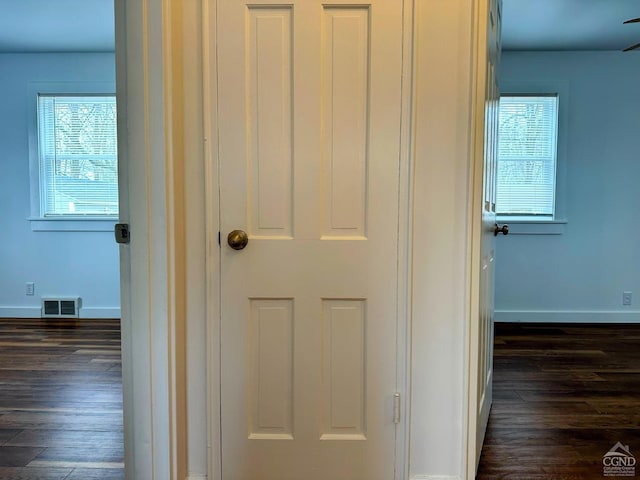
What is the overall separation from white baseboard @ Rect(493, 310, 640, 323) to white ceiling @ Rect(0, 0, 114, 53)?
4.14 m

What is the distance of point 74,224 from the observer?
4.02 metres

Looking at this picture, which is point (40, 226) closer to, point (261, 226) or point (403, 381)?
point (261, 226)

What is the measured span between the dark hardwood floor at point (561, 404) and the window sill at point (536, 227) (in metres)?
0.91

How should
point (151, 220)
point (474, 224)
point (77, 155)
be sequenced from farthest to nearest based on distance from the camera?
point (77, 155)
point (474, 224)
point (151, 220)

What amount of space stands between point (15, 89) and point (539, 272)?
524 cm

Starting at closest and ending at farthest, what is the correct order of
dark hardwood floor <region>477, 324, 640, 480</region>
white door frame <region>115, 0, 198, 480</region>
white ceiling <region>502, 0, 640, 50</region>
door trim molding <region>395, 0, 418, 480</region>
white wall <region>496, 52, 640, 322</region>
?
→ white door frame <region>115, 0, 198, 480</region>, door trim molding <region>395, 0, 418, 480</region>, dark hardwood floor <region>477, 324, 640, 480</region>, white ceiling <region>502, 0, 640, 50</region>, white wall <region>496, 52, 640, 322</region>

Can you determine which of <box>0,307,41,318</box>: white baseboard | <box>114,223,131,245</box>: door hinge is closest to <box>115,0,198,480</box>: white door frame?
<box>114,223,131,245</box>: door hinge

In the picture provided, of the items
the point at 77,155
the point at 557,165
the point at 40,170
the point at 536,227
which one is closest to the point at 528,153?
the point at 557,165

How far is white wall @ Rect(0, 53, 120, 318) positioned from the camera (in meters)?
4.00

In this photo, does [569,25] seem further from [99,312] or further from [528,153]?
[99,312]

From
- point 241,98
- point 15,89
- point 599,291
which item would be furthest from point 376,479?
point 15,89

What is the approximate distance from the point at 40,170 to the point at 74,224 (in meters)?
0.61

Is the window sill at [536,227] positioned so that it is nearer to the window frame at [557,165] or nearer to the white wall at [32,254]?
the window frame at [557,165]

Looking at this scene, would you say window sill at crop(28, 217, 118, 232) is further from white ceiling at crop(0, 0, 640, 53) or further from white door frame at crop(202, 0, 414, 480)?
white door frame at crop(202, 0, 414, 480)
